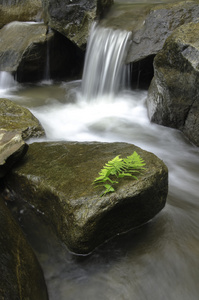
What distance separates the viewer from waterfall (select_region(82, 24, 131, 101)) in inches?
299

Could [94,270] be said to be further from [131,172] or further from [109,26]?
[109,26]

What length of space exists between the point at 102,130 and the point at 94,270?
12.2 feet

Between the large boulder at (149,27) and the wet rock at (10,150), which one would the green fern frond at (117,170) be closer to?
the wet rock at (10,150)

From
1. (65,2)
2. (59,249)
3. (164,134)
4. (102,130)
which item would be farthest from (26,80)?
(59,249)

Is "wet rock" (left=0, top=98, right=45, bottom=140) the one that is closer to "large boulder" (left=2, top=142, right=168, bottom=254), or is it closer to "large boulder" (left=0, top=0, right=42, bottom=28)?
"large boulder" (left=2, top=142, right=168, bottom=254)

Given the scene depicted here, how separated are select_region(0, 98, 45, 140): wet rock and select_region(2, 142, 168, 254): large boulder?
1.26 meters

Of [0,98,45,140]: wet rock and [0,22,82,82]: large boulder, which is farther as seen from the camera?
[0,22,82,82]: large boulder

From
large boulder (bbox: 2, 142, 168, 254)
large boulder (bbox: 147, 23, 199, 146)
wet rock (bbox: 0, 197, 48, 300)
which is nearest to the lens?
wet rock (bbox: 0, 197, 48, 300)

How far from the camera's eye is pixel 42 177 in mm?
3342

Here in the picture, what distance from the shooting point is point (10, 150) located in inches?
142

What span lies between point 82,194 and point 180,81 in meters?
3.39

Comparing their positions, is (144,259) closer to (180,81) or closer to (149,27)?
(180,81)

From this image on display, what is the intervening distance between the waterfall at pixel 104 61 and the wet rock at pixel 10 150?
440 centimetres

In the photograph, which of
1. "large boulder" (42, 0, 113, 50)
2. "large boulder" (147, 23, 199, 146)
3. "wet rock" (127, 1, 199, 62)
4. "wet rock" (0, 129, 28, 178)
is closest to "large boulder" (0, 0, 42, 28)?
"large boulder" (42, 0, 113, 50)
